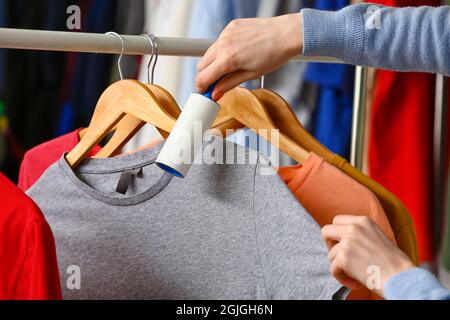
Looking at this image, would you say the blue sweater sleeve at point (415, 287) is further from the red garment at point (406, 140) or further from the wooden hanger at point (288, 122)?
the red garment at point (406, 140)

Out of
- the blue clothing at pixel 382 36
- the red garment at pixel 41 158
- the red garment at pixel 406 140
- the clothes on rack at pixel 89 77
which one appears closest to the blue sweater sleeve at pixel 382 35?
the blue clothing at pixel 382 36

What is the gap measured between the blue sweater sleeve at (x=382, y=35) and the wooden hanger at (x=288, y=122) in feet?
0.61

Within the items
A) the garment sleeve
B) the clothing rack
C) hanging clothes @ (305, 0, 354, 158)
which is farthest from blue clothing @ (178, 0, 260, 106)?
the garment sleeve

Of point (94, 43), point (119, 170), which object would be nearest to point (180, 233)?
point (119, 170)

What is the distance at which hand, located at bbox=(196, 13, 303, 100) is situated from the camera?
25.5 inches

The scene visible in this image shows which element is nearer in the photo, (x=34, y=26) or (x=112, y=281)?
(x=112, y=281)

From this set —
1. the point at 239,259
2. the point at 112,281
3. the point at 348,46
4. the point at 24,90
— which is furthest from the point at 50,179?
the point at 24,90

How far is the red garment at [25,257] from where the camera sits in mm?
669

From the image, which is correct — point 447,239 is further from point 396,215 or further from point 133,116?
point 133,116

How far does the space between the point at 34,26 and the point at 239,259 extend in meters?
1.17

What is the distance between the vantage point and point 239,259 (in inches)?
29.2

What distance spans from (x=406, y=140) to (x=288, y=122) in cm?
57

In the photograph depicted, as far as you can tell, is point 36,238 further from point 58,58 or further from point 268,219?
point 58,58

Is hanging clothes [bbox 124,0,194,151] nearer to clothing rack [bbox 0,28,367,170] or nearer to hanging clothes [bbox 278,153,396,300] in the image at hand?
clothing rack [bbox 0,28,367,170]
